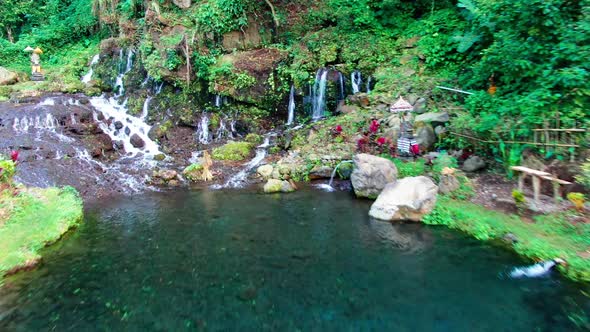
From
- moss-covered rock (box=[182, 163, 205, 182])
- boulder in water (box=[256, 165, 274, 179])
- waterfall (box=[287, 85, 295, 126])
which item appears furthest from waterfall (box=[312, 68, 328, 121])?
moss-covered rock (box=[182, 163, 205, 182])

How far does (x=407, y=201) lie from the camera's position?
900 centimetres

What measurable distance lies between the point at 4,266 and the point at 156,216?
3731 mm

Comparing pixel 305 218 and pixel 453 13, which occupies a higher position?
pixel 453 13

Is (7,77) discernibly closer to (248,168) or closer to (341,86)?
(248,168)

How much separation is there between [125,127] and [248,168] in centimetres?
763

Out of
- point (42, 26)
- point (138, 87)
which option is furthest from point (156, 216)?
point (42, 26)

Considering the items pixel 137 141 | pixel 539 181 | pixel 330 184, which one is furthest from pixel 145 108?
pixel 539 181

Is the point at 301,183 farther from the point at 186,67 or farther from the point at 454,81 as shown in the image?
the point at 186,67

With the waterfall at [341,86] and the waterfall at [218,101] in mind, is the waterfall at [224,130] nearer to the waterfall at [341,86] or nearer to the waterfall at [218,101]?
the waterfall at [218,101]

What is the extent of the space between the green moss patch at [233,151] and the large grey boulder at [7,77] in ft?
47.6

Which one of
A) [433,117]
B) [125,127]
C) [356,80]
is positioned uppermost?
[356,80]

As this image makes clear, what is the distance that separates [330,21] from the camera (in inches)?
811

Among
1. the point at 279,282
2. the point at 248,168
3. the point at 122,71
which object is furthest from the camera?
the point at 122,71

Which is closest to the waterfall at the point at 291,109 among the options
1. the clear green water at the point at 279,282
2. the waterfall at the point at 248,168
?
the waterfall at the point at 248,168
